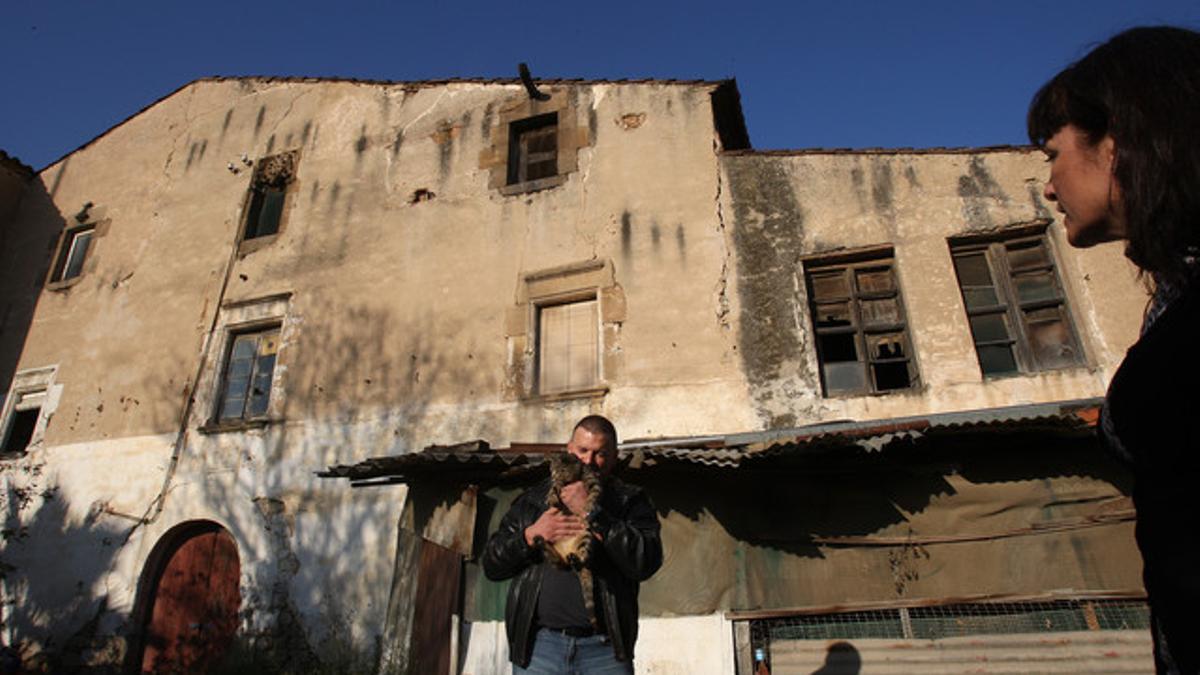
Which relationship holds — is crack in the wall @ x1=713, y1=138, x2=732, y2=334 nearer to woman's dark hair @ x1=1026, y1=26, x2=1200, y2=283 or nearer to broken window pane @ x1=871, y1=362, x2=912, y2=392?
broken window pane @ x1=871, y1=362, x2=912, y2=392

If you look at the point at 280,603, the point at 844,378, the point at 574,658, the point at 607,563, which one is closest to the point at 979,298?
the point at 844,378

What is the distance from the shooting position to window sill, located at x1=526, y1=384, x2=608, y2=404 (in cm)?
877

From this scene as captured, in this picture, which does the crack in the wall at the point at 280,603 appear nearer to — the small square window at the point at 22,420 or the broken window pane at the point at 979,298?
the small square window at the point at 22,420

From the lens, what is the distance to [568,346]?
9484mm

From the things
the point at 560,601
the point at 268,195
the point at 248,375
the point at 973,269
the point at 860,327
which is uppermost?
the point at 268,195

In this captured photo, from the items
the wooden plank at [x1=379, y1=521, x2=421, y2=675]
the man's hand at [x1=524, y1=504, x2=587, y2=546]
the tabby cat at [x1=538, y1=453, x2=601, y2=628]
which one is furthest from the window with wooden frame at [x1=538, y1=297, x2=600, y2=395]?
the man's hand at [x1=524, y1=504, x2=587, y2=546]

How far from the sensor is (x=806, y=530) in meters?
6.42

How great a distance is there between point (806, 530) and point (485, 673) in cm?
335

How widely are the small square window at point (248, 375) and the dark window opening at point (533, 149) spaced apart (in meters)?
4.61

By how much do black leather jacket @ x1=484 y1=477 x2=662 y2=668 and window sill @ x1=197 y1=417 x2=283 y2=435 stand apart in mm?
7802

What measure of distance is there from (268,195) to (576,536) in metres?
11.7

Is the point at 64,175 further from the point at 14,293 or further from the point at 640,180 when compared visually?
the point at 640,180

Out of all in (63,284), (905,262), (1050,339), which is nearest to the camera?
(1050,339)

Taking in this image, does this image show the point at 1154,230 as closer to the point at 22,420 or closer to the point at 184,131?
the point at 22,420
